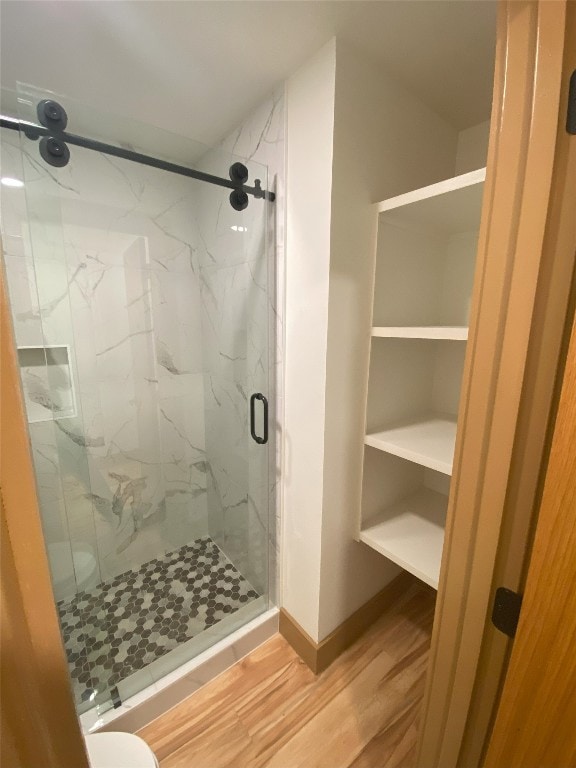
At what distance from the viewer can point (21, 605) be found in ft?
1.03

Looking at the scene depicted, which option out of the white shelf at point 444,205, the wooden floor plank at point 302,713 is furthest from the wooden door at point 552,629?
the wooden floor plank at point 302,713

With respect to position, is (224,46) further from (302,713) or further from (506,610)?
(302,713)

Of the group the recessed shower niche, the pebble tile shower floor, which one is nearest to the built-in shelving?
the pebble tile shower floor

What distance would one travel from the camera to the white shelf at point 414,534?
107 cm

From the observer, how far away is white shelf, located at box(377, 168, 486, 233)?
0.87 meters

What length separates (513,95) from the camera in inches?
17.6

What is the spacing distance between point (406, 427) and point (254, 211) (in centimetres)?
110

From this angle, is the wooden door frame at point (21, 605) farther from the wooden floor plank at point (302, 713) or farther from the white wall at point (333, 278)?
the wooden floor plank at point (302, 713)

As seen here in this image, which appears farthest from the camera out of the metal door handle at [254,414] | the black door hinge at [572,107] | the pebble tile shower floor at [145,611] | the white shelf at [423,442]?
the metal door handle at [254,414]

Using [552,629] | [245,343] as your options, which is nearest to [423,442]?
[552,629]

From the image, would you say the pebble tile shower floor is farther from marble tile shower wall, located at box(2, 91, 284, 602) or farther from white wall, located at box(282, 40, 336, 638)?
white wall, located at box(282, 40, 336, 638)

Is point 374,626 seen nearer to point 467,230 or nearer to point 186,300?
point 467,230

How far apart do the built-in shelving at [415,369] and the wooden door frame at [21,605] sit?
0.94m

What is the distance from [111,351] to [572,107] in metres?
1.77
